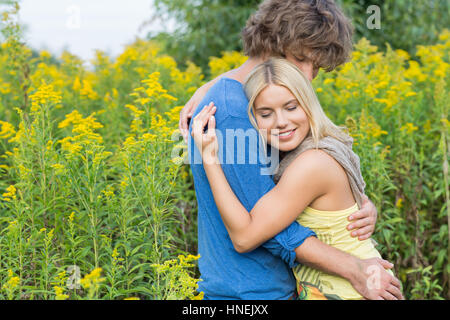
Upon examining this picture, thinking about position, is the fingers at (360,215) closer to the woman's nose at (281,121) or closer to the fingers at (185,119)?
the woman's nose at (281,121)

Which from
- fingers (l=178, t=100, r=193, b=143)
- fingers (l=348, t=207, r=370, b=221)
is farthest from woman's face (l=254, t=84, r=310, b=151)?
fingers (l=178, t=100, r=193, b=143)

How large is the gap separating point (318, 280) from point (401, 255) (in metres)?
1.70

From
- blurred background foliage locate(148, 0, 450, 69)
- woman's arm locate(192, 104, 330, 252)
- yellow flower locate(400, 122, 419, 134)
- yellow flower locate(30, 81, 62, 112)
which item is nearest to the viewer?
woman's arm locate(192, 104, 330, 252)

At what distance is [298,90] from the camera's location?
202 cm

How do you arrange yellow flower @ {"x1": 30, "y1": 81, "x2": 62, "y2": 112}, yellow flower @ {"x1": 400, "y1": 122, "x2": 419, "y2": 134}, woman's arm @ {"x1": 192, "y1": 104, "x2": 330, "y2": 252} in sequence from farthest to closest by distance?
yellow flower @ {"x1": 400, "y1": 122, "x2": 419, "y2": 134}, yellow flower @ {"x1": 30, "y1": 81, "x2": 62, "y2": 112}, woman's arm @ {"x1": 192, "y1": 104, "x2": 330, "y2": 252}

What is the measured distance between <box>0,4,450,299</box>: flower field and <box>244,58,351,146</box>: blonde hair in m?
0.56

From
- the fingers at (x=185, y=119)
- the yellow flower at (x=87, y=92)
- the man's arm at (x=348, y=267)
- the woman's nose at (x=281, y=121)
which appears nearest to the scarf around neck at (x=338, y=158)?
the woman's nose at (x=281, y=121)

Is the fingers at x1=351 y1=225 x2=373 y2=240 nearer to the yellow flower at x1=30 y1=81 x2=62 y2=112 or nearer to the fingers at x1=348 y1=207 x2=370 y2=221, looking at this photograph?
the fingers at x1=348 y1=207 x2=370 y2=221

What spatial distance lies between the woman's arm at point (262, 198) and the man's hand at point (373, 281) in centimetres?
35

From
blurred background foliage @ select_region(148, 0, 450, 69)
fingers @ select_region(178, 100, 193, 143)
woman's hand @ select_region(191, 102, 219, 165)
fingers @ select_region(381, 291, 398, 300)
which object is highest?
blurred background foliage @ select_region(148, 0, 450, 69)

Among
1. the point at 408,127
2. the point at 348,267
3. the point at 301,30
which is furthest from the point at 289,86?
the point at 408,127

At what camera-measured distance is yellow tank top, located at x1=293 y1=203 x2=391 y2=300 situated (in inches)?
80.0

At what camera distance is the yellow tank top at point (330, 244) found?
80.0 inches

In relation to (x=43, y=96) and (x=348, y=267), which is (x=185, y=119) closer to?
(x=43, y=96)
